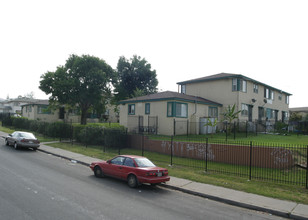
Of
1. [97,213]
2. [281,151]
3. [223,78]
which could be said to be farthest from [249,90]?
[97,213]

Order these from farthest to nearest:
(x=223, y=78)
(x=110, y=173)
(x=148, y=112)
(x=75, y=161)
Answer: (x=223, y=78), (x=148, y=112), (x=75, y=161), (x=110, y=173)

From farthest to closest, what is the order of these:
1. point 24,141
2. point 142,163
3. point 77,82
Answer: point 77,82 → point 24,141 → point 142,163

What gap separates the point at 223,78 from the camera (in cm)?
2834

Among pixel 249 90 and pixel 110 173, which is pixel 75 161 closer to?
pixel 110 173

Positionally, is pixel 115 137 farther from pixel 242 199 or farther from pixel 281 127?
pixel 281 127

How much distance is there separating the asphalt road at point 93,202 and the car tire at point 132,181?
0.76 feet

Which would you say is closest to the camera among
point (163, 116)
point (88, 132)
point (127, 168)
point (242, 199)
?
point (242, 199)

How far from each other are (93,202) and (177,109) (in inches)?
664

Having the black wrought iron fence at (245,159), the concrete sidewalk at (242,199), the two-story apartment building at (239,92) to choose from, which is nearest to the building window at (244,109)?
the two-story apartment building at (239,92)

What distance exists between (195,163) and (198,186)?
167 inches

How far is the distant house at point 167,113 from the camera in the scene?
75.5ft

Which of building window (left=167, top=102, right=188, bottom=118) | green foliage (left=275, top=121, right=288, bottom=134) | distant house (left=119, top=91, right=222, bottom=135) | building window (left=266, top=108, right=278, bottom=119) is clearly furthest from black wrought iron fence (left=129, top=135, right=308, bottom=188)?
building window (left=266, top=108, right=278, bottom=119)

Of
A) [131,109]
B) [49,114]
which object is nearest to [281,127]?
[131,109]

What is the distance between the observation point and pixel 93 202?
7168 mm
